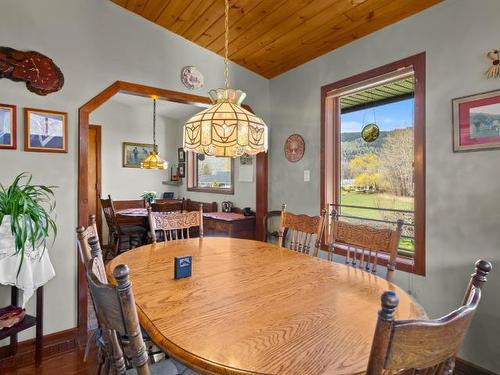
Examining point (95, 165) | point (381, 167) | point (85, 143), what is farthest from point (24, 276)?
point (95, 165)

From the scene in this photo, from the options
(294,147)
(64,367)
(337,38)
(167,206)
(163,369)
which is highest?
(337,38)

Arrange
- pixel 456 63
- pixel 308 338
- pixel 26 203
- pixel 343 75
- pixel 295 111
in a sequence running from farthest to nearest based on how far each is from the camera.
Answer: pixel 295 111 → pixel 343 75 → pixel 456 63 → pixel 26 203 → pixel 308 338

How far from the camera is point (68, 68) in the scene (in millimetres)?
2340

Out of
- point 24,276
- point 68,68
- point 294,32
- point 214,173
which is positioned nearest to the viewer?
point 24,276

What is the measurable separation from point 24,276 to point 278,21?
260cm

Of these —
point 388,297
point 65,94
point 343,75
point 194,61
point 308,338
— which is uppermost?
point 194,61

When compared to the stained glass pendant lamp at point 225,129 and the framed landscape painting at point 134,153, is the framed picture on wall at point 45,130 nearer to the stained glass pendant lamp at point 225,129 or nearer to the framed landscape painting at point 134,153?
the stained glass pendant lamp at point 225,129

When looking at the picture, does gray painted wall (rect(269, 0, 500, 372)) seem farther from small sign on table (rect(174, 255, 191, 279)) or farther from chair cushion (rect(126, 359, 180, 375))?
chair cushion (rect(126, 359, 180, 375))

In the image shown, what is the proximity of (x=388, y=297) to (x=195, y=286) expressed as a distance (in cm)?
97

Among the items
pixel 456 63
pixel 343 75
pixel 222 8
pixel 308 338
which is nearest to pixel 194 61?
pixel 222 8

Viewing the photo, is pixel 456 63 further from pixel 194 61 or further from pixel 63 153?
pixel 63 153

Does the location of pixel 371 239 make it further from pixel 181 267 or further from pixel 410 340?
pixel 410 340

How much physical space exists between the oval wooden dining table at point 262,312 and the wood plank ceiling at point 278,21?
1.86 m

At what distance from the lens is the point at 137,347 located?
72 cm
